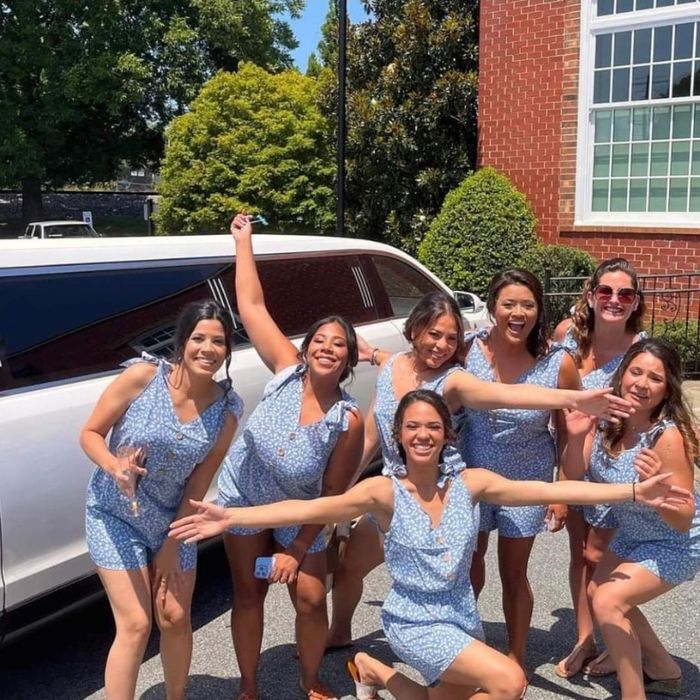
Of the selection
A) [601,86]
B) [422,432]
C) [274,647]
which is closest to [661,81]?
[601,86]

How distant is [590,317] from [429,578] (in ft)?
4.66

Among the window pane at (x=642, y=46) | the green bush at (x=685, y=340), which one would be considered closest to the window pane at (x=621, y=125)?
the window pane at (x=642, y=46)

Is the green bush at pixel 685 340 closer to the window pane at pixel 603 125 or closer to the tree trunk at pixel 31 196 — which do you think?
the window pane at pixel 603 125

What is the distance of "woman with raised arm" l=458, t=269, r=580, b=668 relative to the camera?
3256 millimetres

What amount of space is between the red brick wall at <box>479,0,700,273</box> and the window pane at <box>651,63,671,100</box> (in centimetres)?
100

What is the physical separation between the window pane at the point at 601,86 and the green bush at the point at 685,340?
338 cm

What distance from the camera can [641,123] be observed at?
1101cm

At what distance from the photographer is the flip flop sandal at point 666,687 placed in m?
3.44

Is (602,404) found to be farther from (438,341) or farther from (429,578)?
(429,578)

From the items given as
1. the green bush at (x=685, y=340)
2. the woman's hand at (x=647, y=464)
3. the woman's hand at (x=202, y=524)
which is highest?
the woman's hand at (x=647, y=464)

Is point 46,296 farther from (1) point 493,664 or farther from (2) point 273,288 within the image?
(1) point 493,664

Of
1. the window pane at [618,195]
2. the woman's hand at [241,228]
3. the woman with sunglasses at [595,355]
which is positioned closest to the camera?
the woman with sunglasses at [595,355]

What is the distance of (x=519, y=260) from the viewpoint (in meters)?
11.2

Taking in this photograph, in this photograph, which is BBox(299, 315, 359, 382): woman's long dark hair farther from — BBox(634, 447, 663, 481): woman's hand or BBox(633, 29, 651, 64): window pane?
BBox(633, 29, 651, 64): window pane
